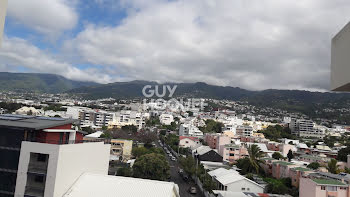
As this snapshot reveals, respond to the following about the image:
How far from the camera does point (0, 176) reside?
46.0ft

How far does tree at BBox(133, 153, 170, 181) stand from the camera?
3159cm

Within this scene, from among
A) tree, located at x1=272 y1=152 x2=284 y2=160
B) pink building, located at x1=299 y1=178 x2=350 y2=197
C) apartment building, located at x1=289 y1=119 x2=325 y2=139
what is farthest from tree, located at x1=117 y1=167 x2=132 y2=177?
apartment building, located at x1=289 y1=119 x2=325 y2=139

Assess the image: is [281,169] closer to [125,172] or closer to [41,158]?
[125,172]

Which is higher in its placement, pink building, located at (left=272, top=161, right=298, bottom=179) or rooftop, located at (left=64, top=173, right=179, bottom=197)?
rooftop, located at (left=64, top=173, right=179, bottom=197)

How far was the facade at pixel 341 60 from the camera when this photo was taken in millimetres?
2549

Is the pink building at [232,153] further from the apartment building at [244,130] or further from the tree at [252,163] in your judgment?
the apartment building at [244,130]

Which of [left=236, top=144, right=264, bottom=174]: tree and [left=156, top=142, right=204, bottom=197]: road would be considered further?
[left=236, top=144, right=264, bottom=174]: tree

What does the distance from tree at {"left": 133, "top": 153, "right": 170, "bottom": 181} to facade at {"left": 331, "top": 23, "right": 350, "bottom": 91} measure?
1189 inches

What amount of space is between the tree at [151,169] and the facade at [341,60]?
30210 millimetres

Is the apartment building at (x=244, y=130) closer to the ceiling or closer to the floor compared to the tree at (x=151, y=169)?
closer to the ceiling

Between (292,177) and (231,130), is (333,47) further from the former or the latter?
(231,130)

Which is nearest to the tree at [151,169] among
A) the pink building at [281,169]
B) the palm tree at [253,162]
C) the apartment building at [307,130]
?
the palm tree at [253,162]

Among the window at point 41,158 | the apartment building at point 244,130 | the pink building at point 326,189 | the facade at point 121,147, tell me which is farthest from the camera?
the apartment building at point 244,130

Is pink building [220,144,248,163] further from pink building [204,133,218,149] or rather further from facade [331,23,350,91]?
facade [331,23,350,91]
